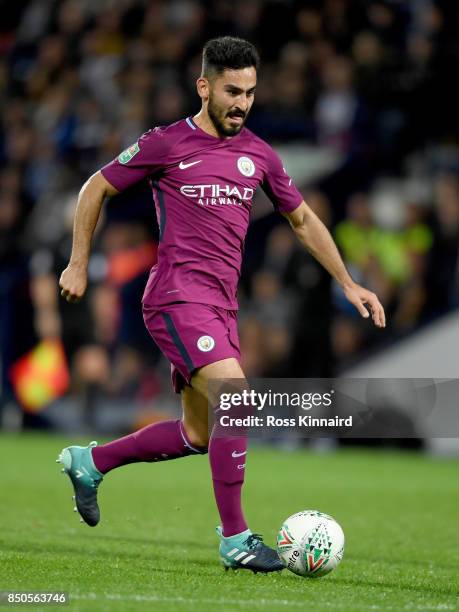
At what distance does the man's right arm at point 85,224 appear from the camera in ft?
18.5

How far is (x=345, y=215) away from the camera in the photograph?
44.2 feet

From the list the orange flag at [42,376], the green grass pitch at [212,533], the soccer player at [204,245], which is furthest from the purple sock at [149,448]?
the orange flag at [42,376]

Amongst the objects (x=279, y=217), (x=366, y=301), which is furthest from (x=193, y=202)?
(x=279, y=217)

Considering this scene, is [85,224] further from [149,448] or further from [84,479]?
[84,479]

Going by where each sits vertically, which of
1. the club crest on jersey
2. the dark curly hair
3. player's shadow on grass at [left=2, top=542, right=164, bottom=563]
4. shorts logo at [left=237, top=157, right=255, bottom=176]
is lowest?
player's shadow on grass at [left=2, top=542, right=164, bottom=563]

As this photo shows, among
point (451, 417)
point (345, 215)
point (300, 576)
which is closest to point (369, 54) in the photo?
point (345, 215)

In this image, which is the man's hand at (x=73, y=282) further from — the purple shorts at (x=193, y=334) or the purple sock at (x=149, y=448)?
the purple sock at (x=149, y=448)

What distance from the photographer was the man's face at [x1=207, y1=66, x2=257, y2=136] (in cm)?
573

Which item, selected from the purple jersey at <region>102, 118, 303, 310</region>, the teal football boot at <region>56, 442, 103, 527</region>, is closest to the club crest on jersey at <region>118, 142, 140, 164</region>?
the purple jersey at <region>102, 118, 303, 310</region>

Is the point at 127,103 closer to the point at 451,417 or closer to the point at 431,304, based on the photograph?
the point at 431,304

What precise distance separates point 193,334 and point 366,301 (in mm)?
864

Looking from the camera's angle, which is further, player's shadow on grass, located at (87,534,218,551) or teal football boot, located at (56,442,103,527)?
player's shadow on grass, located at (87,534,218,551)

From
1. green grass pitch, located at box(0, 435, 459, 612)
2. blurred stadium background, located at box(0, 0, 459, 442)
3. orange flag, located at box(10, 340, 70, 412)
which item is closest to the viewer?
green grass pitch, located at box(0, 435, 459, 612)

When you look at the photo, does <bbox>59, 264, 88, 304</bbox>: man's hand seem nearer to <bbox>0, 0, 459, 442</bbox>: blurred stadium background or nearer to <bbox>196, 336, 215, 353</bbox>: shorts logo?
<bbox>196, 336, 215, 353</bbox>: shorts logo
